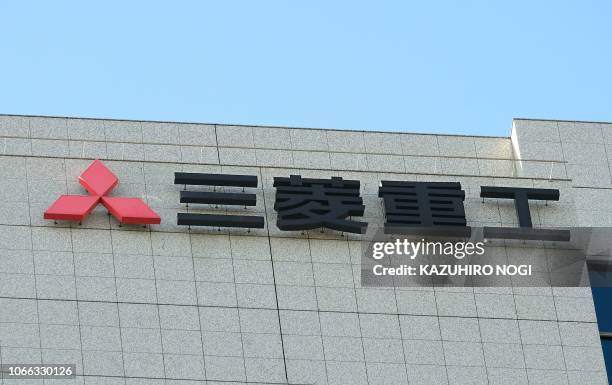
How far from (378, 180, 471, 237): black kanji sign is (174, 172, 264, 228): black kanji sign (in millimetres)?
2578

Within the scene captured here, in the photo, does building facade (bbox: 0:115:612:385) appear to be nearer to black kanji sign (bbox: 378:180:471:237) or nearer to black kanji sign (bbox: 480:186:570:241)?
black kanji sign (bbox: 480:186:570:241)

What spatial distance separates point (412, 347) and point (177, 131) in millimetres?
7061

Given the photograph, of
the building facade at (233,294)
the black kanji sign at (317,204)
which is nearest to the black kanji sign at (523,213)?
the building facade at (233,294)

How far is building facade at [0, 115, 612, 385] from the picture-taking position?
26.6 m

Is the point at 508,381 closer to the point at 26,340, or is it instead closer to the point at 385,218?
the point at 385,218

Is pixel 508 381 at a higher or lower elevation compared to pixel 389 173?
lower

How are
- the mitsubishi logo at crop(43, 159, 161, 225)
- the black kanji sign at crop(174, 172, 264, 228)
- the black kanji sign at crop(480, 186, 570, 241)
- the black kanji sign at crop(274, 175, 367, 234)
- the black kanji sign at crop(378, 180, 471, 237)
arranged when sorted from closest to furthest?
the mitsubishi logo at crop(43, 159, 161, 225), the black kanji sign at crop(174, 172, 264, 228), the black kanji sign at crop(274, 175, 367, 234), the black kanji sign at crop(378, 180, 471, 237), the black kanji sign at crop(480, 186, 570, 241)

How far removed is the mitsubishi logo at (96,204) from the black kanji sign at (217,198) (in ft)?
2.34

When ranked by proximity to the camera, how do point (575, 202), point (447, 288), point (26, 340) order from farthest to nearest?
1. point (575, 202)
2. point (447, 288)
3. point (26, 340)

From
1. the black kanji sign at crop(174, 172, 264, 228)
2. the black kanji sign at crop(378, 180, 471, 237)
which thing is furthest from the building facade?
the black kanji sign at crop(378, 180, 471, 237)

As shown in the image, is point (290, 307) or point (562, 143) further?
point (562, 143)

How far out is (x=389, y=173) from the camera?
30.2m

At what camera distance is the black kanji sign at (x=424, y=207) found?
1146 inches

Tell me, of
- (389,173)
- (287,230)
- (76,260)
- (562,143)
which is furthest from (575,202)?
(76,260)
